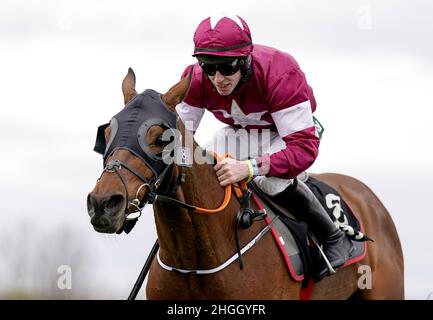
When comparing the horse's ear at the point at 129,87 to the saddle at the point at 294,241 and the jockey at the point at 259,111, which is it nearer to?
the jockey at the point at 259,111

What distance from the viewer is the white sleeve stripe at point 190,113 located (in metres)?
8.34

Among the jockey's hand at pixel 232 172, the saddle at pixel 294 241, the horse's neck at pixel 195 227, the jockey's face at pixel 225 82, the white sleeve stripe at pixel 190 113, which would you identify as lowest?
the saddle at pixel 294 241

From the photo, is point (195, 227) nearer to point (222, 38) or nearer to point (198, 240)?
point (198, 240)

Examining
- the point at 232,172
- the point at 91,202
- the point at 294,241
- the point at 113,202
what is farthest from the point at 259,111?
the point at 91,202

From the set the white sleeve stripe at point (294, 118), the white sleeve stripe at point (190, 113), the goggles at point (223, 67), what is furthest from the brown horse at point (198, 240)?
the white sleeve stripe at point (190, 113)

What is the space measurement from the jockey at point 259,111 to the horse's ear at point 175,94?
9 cm

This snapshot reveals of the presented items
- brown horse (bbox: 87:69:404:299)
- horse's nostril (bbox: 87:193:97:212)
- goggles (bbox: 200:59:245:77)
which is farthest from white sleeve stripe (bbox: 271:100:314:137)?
horse's nostril (bbox: 87:193:97:212)

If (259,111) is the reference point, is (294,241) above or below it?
below

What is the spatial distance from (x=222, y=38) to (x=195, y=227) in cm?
139

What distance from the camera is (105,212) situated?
643cm

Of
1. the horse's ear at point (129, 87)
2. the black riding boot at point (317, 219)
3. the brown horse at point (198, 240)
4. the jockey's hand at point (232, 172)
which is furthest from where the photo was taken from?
the black riding boot at point (317, 219)

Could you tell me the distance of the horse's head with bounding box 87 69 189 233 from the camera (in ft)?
21.2

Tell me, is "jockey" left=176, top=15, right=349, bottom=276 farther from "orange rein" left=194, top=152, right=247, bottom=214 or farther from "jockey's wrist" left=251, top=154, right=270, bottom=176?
"orange rein" left=194, top=152, right=247, bottom=214
